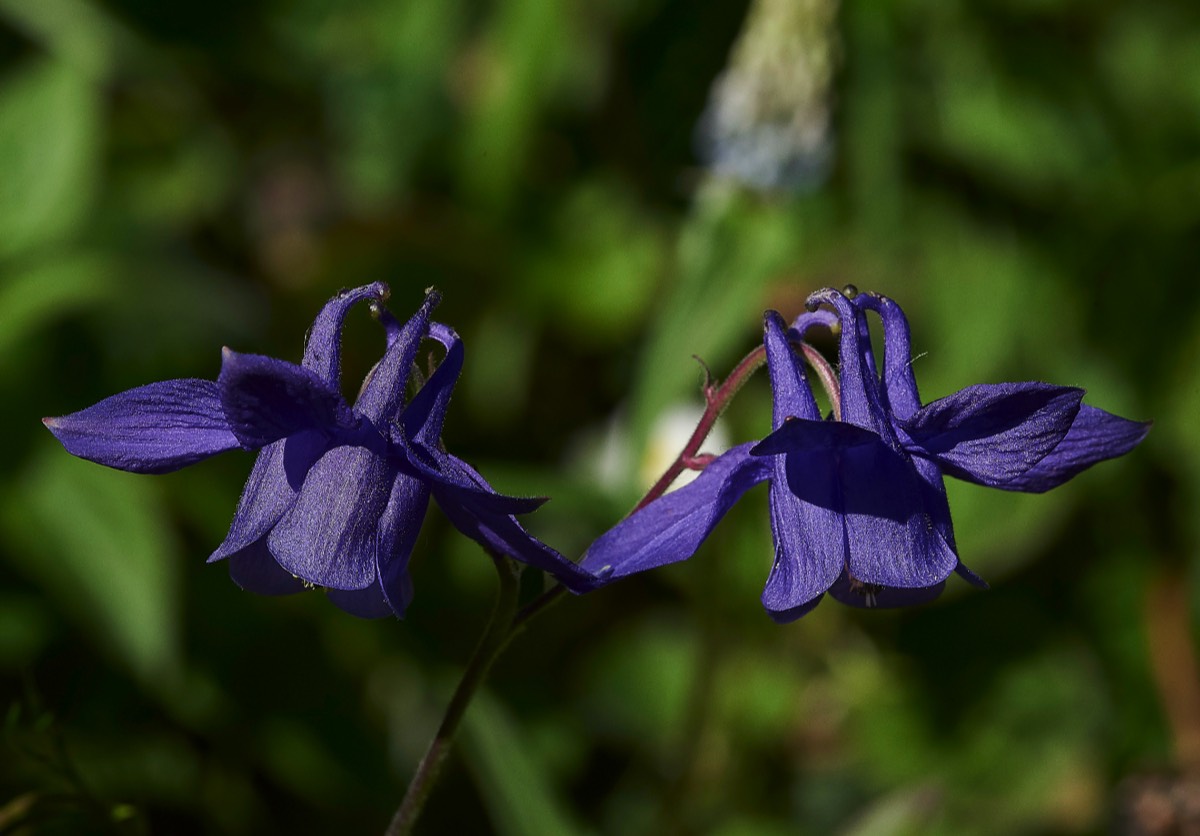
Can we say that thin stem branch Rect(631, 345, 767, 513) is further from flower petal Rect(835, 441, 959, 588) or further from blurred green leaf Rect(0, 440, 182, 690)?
blurred green leaf Rect(0, 440, 182, 690)

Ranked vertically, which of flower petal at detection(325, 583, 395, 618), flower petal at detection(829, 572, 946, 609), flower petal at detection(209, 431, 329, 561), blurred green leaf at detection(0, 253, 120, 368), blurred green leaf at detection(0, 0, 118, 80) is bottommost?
flower petal at detection(829, 572, 946, 609)

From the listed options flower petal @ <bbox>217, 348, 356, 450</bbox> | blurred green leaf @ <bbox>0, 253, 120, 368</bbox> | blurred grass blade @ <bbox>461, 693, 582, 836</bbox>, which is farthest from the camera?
blurred green leaf @ <bbox>0, 253, 120, 368</bbox>

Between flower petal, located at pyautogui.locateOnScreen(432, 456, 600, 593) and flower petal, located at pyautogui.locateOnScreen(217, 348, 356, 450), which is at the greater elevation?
flower petal, located at pyautogui.locateOnScreen(217, 348, 356, 450)

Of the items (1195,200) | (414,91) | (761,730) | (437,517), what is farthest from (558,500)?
(1195,200)

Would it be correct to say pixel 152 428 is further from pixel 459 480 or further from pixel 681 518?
pixel 681 518

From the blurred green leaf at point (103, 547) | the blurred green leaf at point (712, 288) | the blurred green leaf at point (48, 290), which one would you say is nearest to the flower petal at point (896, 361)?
the blurred green leaf at point (712, 288)

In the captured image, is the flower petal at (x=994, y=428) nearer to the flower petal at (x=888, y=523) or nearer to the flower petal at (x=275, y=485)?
the flower petal at (x=888, y=523)

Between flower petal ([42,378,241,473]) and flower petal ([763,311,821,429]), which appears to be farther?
flower petal ([763,311,821,429])

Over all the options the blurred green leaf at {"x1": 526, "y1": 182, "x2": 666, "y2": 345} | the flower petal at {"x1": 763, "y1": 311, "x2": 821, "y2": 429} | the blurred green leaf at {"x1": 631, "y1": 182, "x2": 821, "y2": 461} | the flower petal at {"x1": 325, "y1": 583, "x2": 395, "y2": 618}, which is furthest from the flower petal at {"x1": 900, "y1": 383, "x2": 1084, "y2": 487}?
the blurred green leaf at {"x1": 526, "y1": 182, "x2": 666, "y2": 345}
